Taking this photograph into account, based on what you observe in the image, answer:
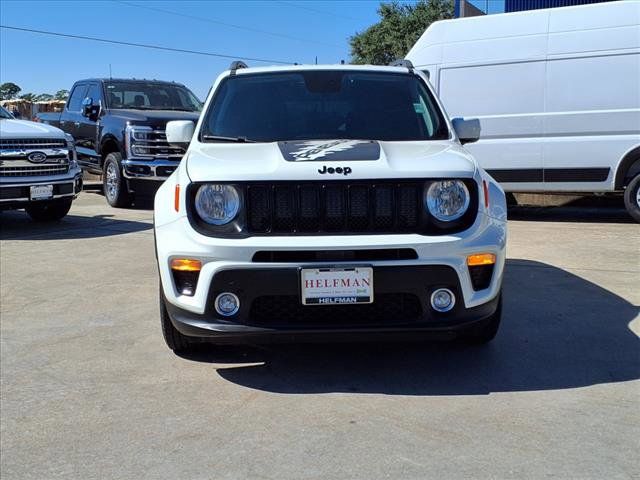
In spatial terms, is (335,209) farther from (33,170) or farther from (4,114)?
(4,114)

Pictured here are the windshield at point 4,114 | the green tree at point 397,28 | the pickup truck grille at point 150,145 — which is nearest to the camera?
the windshield at point 4,114

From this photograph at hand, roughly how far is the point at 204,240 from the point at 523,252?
194 inches

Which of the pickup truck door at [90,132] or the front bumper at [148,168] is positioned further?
the pickup truck door at [90,132]

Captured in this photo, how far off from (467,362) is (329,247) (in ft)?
4.17

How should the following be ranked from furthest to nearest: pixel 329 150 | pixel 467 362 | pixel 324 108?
1. pixel 324 108
2. pixel 467 362
3. pixel 329 150

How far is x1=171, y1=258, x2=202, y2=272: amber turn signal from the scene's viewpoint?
365 centimetres

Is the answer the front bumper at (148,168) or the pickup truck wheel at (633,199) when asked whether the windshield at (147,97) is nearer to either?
the front bumper at (148,168)

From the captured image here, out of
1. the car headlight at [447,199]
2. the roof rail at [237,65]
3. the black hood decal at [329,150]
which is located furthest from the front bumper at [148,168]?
the car headlight at [447,199]

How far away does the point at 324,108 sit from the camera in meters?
4.90

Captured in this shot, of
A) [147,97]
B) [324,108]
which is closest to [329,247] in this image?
[324,108]

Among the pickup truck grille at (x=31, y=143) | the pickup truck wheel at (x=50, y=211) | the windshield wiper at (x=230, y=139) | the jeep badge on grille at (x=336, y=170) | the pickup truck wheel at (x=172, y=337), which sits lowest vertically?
the pickup truck wheel at (x=50, y=211)

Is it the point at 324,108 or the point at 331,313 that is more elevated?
the point at 324,108

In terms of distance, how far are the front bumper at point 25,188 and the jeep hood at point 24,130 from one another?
560 mm

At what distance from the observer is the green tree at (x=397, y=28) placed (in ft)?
104
